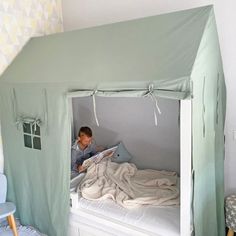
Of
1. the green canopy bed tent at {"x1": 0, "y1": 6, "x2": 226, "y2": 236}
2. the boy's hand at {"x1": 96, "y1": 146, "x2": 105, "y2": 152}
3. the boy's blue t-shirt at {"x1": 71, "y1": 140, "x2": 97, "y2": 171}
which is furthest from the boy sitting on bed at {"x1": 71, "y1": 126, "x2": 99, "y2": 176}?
the green canopy bed tent at {"x1": 0, "y1": 6, "x2": 226, "y2": 236}

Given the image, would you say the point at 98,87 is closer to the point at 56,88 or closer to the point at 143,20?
the point at 56,88

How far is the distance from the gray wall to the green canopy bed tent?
0.58 metres

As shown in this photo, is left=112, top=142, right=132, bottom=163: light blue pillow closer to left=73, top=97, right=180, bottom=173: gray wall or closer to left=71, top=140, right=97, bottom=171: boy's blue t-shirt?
left=73, top=97, right=180, bottom=173: gray wall

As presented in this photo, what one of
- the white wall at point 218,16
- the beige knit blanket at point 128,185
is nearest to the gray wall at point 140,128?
the beige knit blanket at point 128,185

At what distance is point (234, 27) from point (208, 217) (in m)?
1.56

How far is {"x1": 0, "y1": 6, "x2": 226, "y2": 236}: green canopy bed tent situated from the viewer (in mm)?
1503

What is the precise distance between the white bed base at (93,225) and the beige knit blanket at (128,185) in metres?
0.15

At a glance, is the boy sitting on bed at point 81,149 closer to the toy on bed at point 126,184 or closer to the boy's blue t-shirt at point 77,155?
the boy's blue t-shirt at point 77,155

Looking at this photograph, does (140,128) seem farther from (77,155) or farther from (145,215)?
(145,215)

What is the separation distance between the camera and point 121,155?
2.65 m

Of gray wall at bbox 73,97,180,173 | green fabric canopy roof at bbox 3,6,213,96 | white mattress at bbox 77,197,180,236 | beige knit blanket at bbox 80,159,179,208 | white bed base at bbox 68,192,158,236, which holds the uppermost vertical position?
green fabric canopy roof at bbox 3,6,213,96

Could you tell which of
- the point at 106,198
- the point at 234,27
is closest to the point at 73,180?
the point at 106,198

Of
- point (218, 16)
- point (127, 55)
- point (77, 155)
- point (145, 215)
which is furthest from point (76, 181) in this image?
point (218, 16)

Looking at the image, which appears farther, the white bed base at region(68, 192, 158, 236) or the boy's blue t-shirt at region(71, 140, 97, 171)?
the boy's blue t-shirt at region(71, 140, 97, 171)
